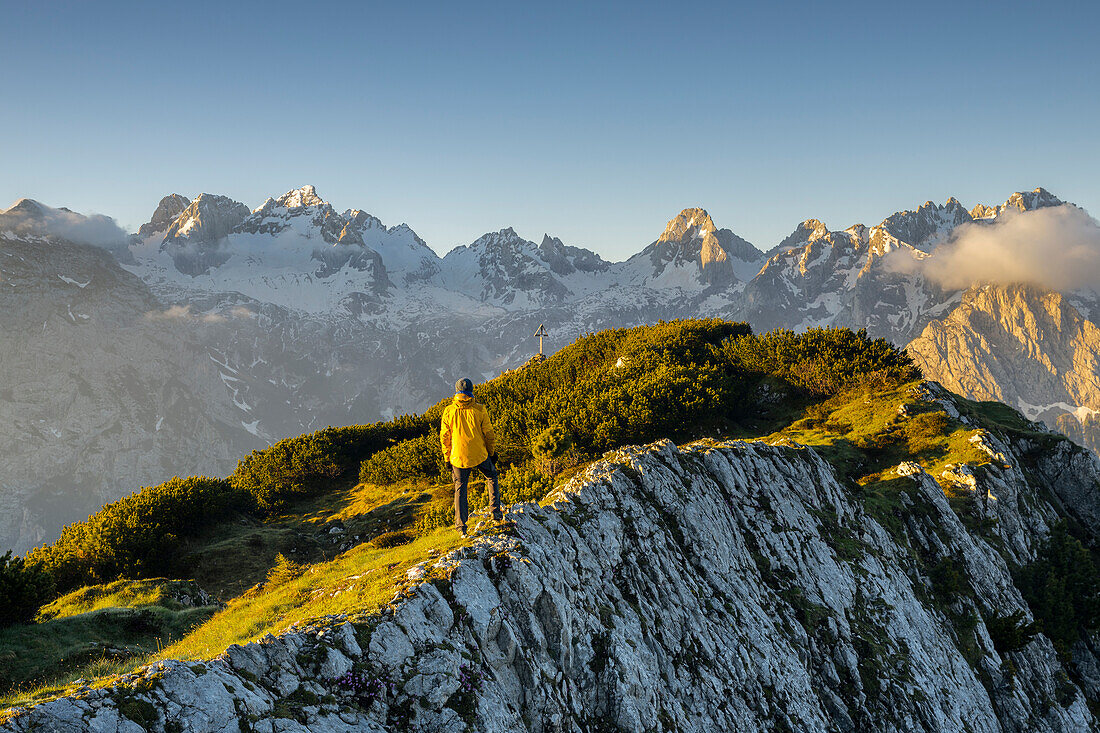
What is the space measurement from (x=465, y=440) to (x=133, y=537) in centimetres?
2397

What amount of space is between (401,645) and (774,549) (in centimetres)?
1528

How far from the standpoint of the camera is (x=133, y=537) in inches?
1115

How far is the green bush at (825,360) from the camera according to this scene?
43969 millimetres

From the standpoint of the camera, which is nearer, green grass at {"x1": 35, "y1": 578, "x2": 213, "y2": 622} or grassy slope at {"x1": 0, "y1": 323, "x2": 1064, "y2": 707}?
grassy slope at {"x1": 0, "y1": 323, "x2": 1064, "y2": 707}

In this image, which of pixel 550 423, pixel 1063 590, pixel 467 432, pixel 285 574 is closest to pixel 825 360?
pixel 1063 590

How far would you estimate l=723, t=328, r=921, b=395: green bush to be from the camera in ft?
144

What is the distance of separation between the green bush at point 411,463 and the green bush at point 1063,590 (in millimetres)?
33004

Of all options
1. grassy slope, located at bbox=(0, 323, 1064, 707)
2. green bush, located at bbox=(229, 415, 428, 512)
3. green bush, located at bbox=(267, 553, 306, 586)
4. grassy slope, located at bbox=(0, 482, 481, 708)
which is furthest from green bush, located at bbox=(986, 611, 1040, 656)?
green bush, located at bbox=(229, 415, 428, 512)

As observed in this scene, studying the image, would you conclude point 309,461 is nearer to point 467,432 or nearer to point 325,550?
point 325,550

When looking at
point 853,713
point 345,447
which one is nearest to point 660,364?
point 345,447

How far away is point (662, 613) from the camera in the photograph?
567 inches

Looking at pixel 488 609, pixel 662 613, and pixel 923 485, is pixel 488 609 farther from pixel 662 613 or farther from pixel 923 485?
pixel 923 485

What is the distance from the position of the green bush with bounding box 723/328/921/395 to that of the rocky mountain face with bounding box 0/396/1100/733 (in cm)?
1437

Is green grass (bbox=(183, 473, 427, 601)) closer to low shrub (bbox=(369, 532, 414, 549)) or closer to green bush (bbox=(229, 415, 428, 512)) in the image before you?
green bush (bbox=(229, 415, 428, 512))
